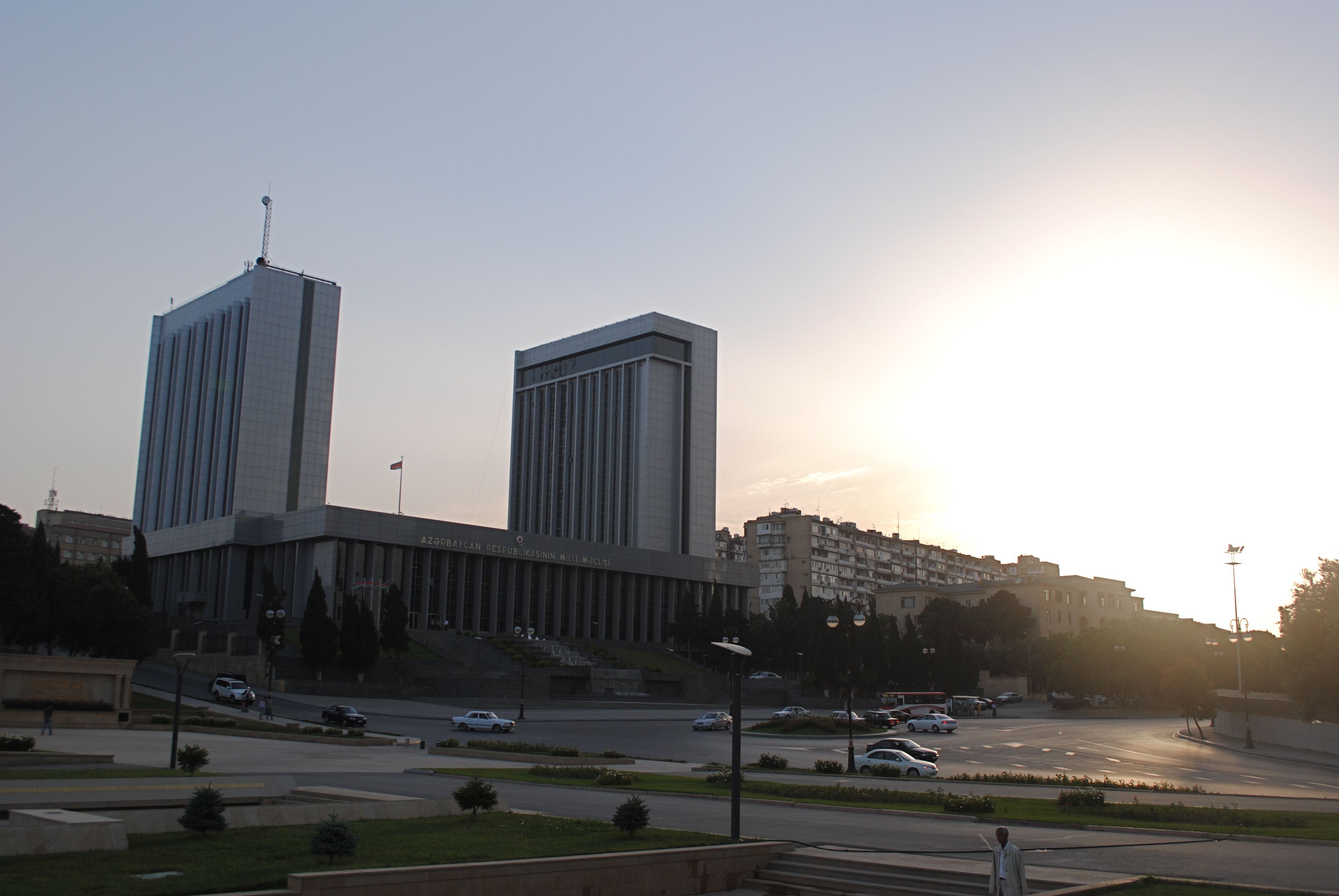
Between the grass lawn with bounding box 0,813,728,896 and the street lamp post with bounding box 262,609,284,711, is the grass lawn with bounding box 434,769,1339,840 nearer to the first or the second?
the grass lawn with bounding box 0,813,728,896

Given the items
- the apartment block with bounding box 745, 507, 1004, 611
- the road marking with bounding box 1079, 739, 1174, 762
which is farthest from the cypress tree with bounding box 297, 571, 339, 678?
the apartment block with bounding box 745, 507, 1004, 611

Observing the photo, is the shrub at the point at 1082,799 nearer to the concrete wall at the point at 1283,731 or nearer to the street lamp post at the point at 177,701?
the street lamp post at the point at 177,701

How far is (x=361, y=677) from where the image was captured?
77.1 metres

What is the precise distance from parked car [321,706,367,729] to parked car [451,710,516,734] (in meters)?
4.74

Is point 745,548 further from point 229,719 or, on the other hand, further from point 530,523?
point 229,719

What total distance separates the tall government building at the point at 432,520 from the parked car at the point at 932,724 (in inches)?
1898

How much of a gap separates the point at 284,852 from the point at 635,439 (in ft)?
446

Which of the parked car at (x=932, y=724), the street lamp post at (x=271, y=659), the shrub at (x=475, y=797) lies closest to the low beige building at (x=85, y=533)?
the street lamp post at (x=271, y=659)

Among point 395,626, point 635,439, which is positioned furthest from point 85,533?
point 395,626

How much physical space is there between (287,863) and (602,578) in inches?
4227

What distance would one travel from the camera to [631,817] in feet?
58.9

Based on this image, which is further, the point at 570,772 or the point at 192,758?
the point at 570,772

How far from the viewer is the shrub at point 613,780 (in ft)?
94.2

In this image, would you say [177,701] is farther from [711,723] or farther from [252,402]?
[252,402]
